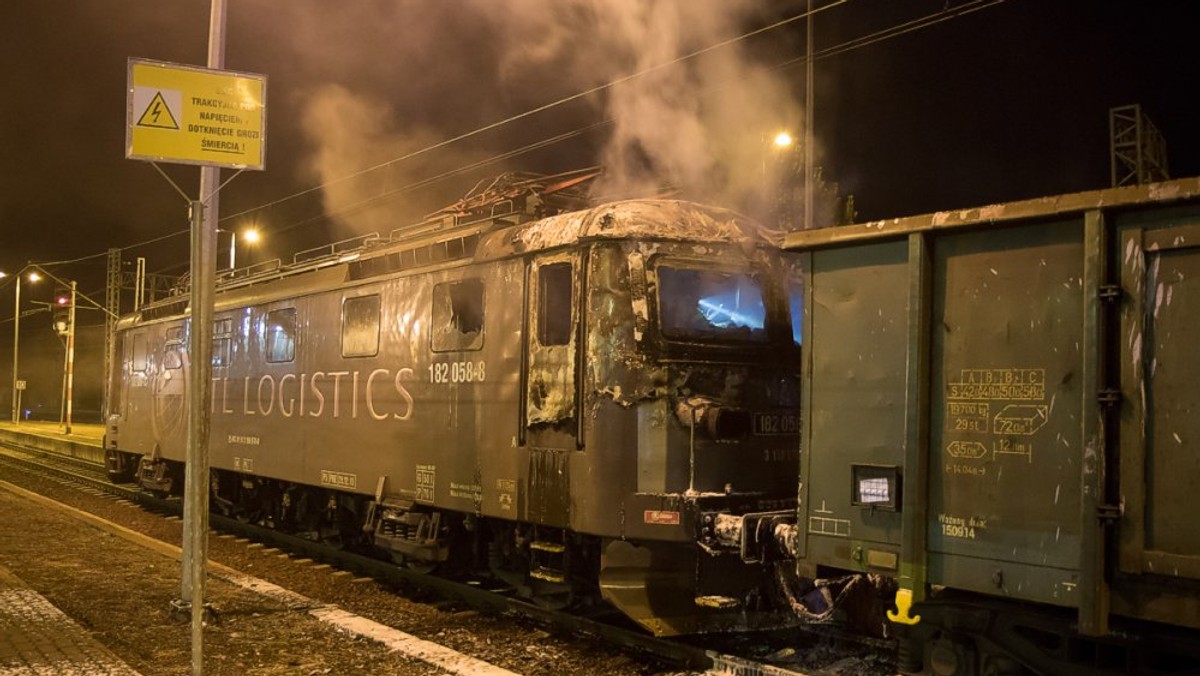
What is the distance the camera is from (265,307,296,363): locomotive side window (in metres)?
12.0

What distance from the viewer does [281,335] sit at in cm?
1230

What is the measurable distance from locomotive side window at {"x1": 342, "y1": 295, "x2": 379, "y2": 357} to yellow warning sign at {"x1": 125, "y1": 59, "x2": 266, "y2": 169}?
13.6 ft

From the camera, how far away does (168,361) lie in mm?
16469

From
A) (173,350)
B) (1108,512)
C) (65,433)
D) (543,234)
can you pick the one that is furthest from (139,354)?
(65,433)

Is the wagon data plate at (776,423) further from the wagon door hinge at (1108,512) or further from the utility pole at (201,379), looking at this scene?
the utility pole at (201,379)

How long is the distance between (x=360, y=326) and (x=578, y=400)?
402cm

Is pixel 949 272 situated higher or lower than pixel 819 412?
higher

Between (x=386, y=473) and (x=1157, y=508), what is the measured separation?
7.47 metres

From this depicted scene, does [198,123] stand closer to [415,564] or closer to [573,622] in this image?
[573,622]

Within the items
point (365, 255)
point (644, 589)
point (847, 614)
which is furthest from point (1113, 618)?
point (365, 255)

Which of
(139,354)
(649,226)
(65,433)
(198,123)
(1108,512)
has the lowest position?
(65,433)

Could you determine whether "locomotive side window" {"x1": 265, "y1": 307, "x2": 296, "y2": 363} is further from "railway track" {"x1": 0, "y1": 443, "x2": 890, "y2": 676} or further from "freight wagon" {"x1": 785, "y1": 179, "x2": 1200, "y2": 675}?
"freight wagon" {"x1": 785, "y1": 179, "x2": 1200, "y2": 675}

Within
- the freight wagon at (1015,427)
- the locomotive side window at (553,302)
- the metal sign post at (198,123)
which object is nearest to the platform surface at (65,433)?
the locomotive side window at (553,302)

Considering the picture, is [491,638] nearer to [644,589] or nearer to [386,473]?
[644,589]
